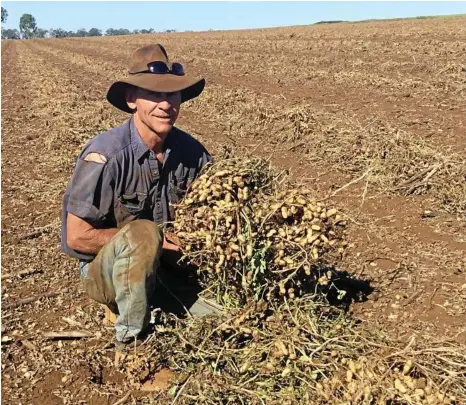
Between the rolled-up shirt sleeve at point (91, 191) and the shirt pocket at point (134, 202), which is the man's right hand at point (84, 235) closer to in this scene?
the rolled-up shirt sleeve at point (91, 191)

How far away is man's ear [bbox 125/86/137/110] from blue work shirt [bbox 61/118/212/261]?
4.6 inches

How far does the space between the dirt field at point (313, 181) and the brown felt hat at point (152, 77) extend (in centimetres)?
58

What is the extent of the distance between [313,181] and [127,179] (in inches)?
130

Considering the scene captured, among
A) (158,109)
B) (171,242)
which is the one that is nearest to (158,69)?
(158,109)

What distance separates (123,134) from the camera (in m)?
3.35

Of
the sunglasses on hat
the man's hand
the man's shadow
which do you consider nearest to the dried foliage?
the man's shadow

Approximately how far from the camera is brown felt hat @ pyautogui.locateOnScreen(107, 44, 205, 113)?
3.24 m

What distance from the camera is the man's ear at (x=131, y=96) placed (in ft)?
11.3

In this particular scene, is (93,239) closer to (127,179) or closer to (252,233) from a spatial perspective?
(127,179)

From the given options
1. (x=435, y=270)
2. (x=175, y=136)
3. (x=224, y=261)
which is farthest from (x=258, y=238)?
(x=435, y=270)

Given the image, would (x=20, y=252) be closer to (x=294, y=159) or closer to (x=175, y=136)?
(x=175, y=136)

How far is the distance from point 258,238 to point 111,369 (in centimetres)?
117

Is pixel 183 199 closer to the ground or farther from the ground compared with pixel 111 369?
farther from the ground

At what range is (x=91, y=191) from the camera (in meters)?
3.15
